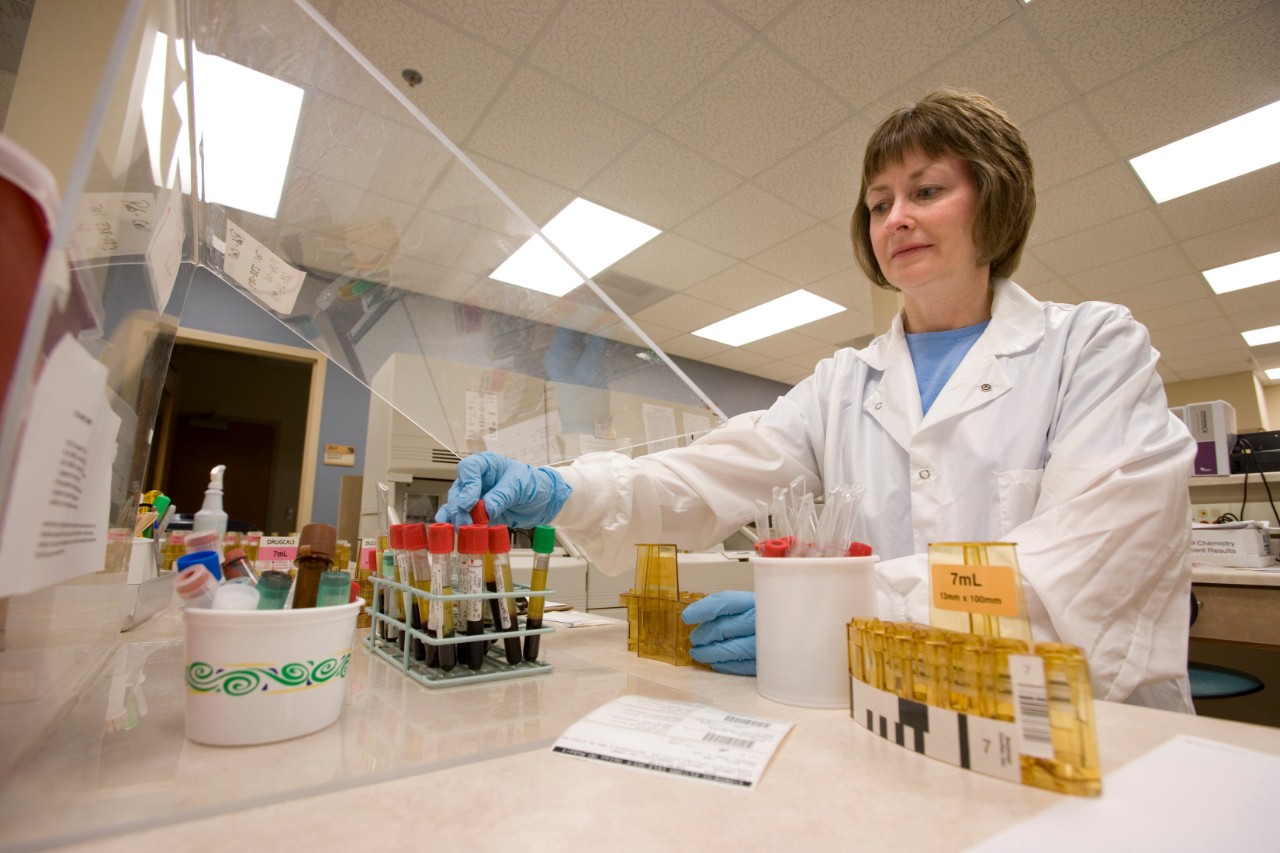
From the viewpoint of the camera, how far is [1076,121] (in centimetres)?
240

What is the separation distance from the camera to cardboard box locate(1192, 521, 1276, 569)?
1.90 meters

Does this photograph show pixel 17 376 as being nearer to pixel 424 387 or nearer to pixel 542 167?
pixel 424 387

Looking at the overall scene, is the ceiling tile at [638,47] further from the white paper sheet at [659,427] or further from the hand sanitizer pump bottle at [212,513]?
the hand sanitizer pump bottle at [212,513]

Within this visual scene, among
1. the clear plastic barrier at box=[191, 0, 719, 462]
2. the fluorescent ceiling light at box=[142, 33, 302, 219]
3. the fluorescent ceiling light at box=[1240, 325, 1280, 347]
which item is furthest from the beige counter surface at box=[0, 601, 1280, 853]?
the fluorescent ceiling light at box=[1240, 325, 1280, 347]

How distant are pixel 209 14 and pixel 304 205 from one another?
25cm

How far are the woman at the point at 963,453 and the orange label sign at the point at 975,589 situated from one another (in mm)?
185

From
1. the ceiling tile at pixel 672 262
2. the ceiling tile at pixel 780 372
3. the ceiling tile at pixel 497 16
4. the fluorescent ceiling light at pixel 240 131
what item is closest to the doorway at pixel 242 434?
the ceiling tile at pixel 672 262

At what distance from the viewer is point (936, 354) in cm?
120

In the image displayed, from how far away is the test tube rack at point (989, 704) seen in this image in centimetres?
38

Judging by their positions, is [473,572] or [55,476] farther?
[473,572]

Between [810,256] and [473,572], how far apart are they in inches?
132

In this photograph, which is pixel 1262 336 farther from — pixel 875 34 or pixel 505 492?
pixel 505 492

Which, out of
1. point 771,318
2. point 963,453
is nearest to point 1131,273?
point 771,318

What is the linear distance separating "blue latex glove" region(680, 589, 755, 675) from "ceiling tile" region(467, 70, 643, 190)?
7.04ft
